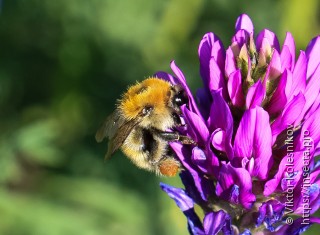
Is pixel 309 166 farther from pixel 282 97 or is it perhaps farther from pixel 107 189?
pixel 107 189

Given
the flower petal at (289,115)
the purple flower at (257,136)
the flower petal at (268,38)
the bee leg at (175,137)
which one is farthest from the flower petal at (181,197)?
the flower petal at (268,38)

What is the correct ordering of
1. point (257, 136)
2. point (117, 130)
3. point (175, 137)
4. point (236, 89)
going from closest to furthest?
point (257, 136), point (236, 89), point (175, 137), point (117, 130)

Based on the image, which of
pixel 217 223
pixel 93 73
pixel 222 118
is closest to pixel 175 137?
pixel 222 118

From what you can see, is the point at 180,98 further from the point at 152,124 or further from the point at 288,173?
the point at 288,173

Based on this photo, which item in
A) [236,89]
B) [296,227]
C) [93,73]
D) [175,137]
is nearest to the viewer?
[236,89]

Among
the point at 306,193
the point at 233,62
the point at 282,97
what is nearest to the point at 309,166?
the point at 306,193

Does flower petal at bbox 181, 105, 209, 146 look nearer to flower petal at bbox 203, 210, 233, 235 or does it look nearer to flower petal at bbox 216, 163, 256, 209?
flower petal at bbox 216, 163, 256, 209

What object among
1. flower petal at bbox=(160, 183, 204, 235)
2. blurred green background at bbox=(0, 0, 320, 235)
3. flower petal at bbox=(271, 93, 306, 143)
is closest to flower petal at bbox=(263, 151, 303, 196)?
flower petal at bbox=(271, 93, 306, 143)
